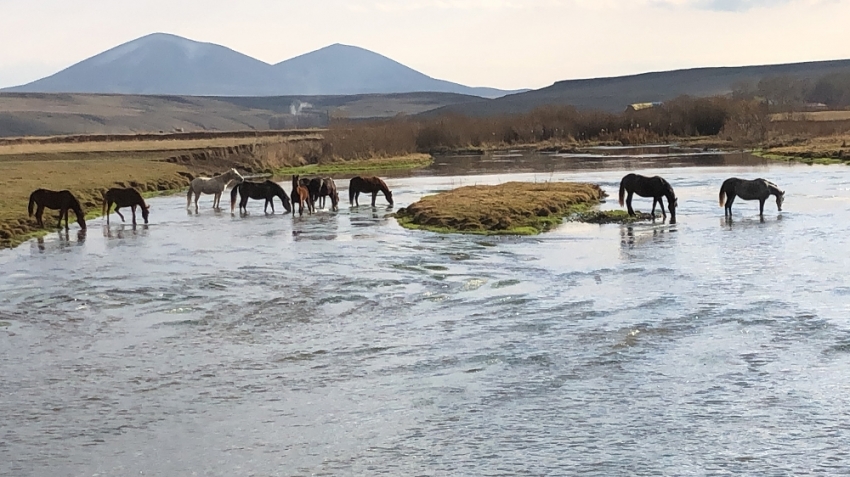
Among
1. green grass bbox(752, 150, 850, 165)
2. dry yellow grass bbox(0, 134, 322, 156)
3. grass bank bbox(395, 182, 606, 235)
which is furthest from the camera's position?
dry yellow grass bbox(0, 134, 322, 156)

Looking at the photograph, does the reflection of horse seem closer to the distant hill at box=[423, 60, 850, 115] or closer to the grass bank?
the grass bank

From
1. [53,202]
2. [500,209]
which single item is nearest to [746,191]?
[500,209]

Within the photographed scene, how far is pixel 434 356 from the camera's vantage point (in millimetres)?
11641

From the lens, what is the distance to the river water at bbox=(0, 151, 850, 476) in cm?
852

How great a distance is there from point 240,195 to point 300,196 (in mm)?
2468

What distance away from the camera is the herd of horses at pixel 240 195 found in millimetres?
25594

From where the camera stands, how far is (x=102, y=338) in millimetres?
13086

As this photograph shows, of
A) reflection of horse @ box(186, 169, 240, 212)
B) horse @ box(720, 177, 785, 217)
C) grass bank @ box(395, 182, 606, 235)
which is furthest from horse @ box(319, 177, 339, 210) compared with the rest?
horse @ box(720, 177, 785, 217)

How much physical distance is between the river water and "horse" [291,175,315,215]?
23.7ft

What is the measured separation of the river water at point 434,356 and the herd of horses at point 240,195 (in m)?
3.89

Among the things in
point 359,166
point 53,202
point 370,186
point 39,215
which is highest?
point 359,166

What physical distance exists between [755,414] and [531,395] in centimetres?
197

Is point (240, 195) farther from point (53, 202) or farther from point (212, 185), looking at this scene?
point (53, 202)

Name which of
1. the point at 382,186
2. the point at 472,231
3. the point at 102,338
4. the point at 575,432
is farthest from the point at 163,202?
the point at 575,432
